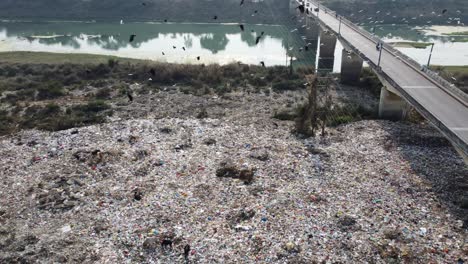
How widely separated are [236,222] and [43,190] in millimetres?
7876

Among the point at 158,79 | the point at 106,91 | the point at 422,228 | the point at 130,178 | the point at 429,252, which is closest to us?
the point at 429,252

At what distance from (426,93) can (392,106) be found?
3.42 m

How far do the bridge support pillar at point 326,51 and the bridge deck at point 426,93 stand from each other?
931 cm

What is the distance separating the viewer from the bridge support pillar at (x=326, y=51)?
37.0 metres

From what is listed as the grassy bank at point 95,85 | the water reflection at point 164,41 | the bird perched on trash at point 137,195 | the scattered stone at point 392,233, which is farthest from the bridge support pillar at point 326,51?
the bird perched on trash at point 137,195

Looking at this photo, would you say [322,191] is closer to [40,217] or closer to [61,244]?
[61,244]

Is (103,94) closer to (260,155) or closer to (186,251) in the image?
(260,155)

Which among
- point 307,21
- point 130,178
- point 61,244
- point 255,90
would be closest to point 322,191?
point 130,178

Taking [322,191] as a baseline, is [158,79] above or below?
above

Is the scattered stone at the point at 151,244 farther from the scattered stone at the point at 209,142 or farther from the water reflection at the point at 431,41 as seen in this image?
the water reflection at the point at 431,41

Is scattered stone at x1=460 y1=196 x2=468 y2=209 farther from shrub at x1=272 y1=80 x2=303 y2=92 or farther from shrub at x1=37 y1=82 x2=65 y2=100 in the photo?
shrub at x1=37 y1=82 x2=65 y2=100

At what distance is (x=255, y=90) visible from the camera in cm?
2805

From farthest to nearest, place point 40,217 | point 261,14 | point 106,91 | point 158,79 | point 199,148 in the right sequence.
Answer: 1. point 261,14
2. point 158,79
3. point 106,91
4. point 199,148
5. point 40,217

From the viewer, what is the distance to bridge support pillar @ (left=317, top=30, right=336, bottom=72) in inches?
1456
